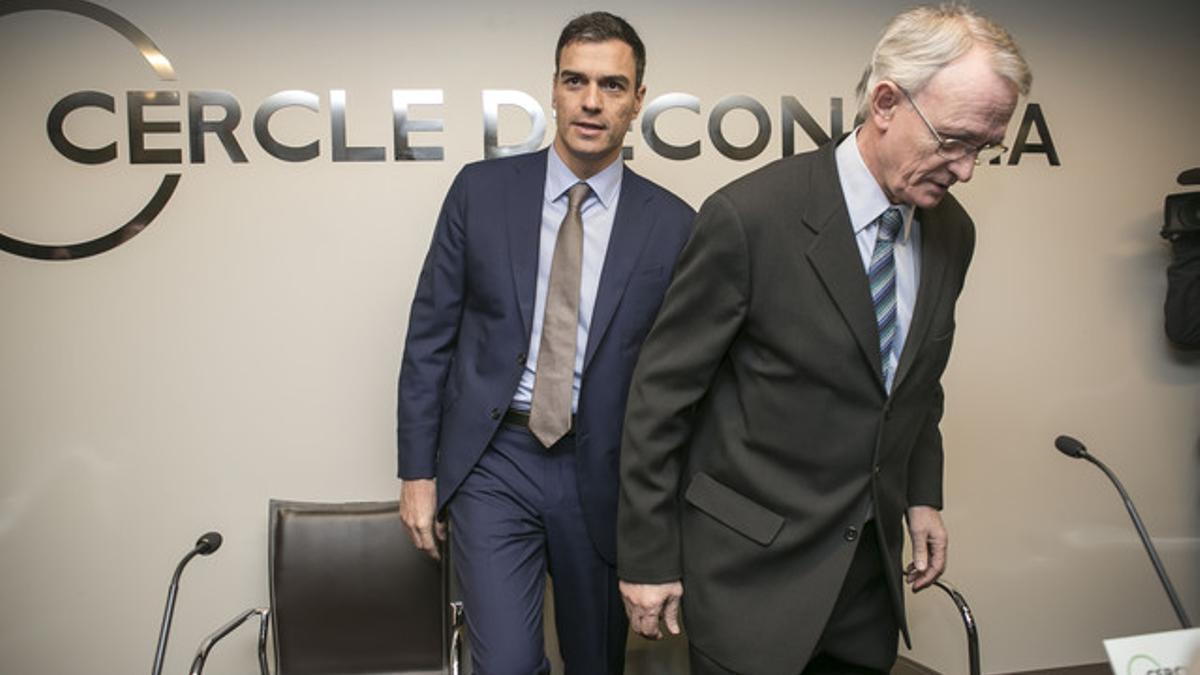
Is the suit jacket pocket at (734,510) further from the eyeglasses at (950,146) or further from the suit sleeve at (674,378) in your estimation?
the eyeglasses at (950,146)

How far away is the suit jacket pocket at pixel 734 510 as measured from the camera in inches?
74.5

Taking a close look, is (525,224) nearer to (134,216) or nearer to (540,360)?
(540,360)

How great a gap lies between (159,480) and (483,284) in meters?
1.49

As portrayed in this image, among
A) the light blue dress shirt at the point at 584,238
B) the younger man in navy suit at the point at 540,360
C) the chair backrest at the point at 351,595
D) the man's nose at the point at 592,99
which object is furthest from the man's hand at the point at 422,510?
the man's nose at the point at 592,99

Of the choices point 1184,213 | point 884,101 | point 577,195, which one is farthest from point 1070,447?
point 577,195

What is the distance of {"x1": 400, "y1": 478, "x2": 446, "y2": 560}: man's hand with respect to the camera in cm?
253

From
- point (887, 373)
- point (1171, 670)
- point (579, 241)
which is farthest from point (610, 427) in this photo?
point (1171, 670)

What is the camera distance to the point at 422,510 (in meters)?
2.54

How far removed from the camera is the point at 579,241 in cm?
247

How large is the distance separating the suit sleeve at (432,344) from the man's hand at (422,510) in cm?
3

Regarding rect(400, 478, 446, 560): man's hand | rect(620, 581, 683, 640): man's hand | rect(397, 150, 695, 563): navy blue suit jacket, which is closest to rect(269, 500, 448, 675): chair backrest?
rect(400, 478, 446, 560): man's hand

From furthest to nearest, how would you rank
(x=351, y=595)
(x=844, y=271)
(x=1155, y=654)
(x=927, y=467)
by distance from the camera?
(x=351, y=595) < (x=927, y=467) < (x=844, y=271) < (x=1155, y=654)

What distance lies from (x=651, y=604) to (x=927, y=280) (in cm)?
→ 86

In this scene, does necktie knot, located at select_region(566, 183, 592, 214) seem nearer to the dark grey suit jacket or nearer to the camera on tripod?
the dark grey suit jacket
